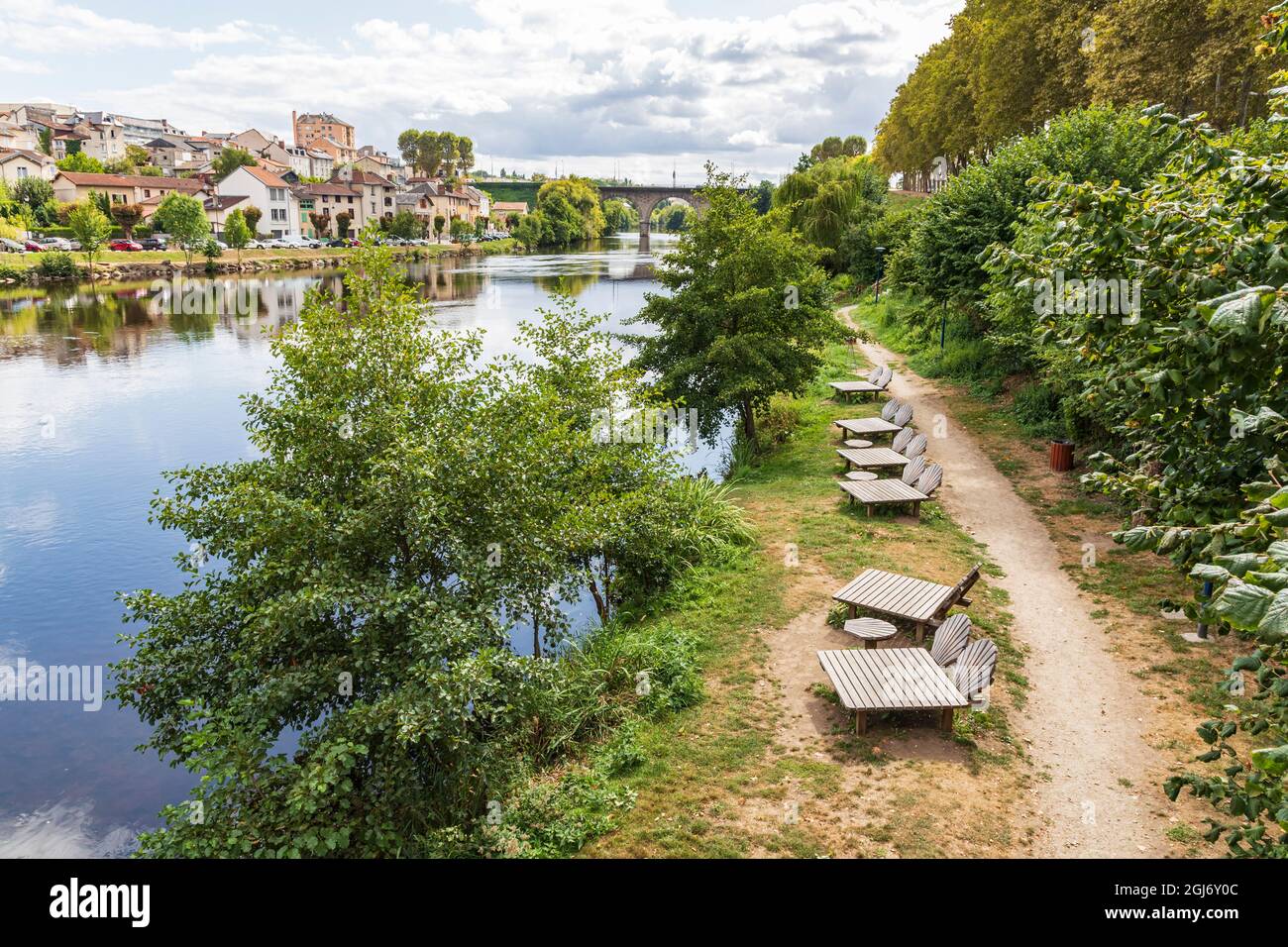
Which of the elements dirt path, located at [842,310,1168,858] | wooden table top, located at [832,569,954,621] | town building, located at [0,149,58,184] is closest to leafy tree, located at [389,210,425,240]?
town building, located at [0,149,58,184]

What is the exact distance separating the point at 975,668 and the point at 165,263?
285 feet

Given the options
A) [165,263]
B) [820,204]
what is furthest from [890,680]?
[165,263]

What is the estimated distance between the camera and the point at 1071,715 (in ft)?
35.6

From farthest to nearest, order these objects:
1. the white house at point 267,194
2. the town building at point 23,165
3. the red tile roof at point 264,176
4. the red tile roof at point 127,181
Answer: the white house at point 267,194 → the red tile roof at point 264,176 → the town building at point 23,165 → the red tile roof at point 127,181

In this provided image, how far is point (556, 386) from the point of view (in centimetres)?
1667

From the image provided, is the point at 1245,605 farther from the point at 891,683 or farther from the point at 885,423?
the point at 885,423

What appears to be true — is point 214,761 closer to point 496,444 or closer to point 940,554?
point 496,444

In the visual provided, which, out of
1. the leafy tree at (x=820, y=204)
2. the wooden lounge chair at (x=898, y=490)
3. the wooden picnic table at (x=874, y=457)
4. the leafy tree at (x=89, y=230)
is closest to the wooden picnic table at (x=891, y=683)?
the wooden lounge chair at (x=898, y=490)

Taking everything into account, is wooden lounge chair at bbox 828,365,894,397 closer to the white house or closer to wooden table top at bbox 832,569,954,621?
wooden table top at bbox 832,569,954,621

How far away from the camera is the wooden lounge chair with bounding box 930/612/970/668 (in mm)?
11508

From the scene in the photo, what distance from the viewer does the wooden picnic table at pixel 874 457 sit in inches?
837

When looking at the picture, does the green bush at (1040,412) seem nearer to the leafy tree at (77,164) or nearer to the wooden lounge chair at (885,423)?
the wooden lounge chair at (885,423)

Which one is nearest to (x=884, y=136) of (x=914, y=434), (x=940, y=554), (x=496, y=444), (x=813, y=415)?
(x=813, y=415)

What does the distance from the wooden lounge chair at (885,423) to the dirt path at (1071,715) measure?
578cm
